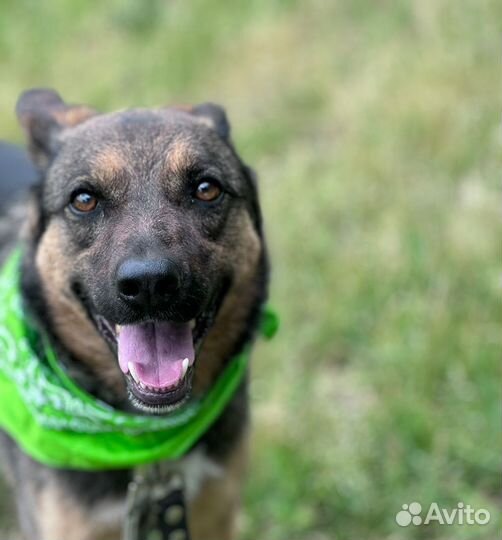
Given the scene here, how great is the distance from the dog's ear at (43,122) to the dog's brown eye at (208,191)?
75 cm

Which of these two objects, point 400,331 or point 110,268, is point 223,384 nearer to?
point 110,268

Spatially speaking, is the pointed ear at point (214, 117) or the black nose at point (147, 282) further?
the pointed ear at point (214, 117)

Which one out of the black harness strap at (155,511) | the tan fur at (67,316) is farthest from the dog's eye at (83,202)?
the black harness strap at (155,511)

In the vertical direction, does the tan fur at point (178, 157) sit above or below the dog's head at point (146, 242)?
above

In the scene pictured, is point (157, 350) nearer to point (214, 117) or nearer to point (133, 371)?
point (133, 371)

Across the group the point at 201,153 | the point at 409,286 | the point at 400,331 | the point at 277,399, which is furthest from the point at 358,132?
the point at 201,153

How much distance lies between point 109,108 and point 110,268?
5.40 meters

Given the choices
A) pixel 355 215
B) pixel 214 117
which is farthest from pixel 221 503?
Result: pixel 355 215

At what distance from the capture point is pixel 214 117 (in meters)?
3.44

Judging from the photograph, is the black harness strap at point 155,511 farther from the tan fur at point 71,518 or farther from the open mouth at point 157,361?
the open mouth at point 157,361

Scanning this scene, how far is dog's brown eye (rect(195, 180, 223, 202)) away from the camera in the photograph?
2.95m

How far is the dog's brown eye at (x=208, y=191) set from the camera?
9.66 feet

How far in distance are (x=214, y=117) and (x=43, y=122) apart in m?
0.74

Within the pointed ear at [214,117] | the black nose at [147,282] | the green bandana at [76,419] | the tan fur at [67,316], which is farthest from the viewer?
the pointed ear at [214,117]
